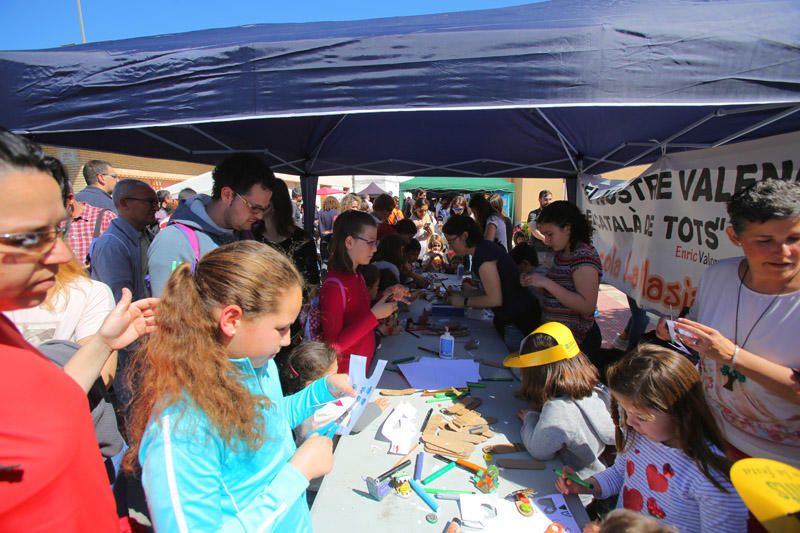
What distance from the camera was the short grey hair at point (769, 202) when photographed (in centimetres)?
135

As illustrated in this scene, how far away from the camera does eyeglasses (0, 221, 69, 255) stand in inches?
25.5

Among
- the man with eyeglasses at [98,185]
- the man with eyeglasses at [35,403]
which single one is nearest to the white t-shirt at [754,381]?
the man with eyeglasses at [35,403]

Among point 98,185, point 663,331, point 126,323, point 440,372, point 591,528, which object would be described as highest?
point 98,185

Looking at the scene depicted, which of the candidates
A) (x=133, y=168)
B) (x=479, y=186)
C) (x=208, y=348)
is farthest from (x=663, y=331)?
(x=133, y=168)

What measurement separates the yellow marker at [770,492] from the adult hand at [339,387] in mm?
1115

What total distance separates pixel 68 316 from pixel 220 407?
1279 millimetres

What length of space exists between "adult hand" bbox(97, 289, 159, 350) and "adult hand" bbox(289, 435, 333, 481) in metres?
0.57

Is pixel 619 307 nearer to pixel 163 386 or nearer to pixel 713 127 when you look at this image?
pixel 713 127

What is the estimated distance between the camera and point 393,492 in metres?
1.46

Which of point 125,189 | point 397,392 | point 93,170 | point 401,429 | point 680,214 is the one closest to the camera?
point 401,429

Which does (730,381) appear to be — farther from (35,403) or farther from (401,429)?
(35,403)

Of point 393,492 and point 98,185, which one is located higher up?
point 98,185

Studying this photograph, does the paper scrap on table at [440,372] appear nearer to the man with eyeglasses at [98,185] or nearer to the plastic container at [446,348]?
the plastic container at [446,348]

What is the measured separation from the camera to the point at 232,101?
5.63ft
